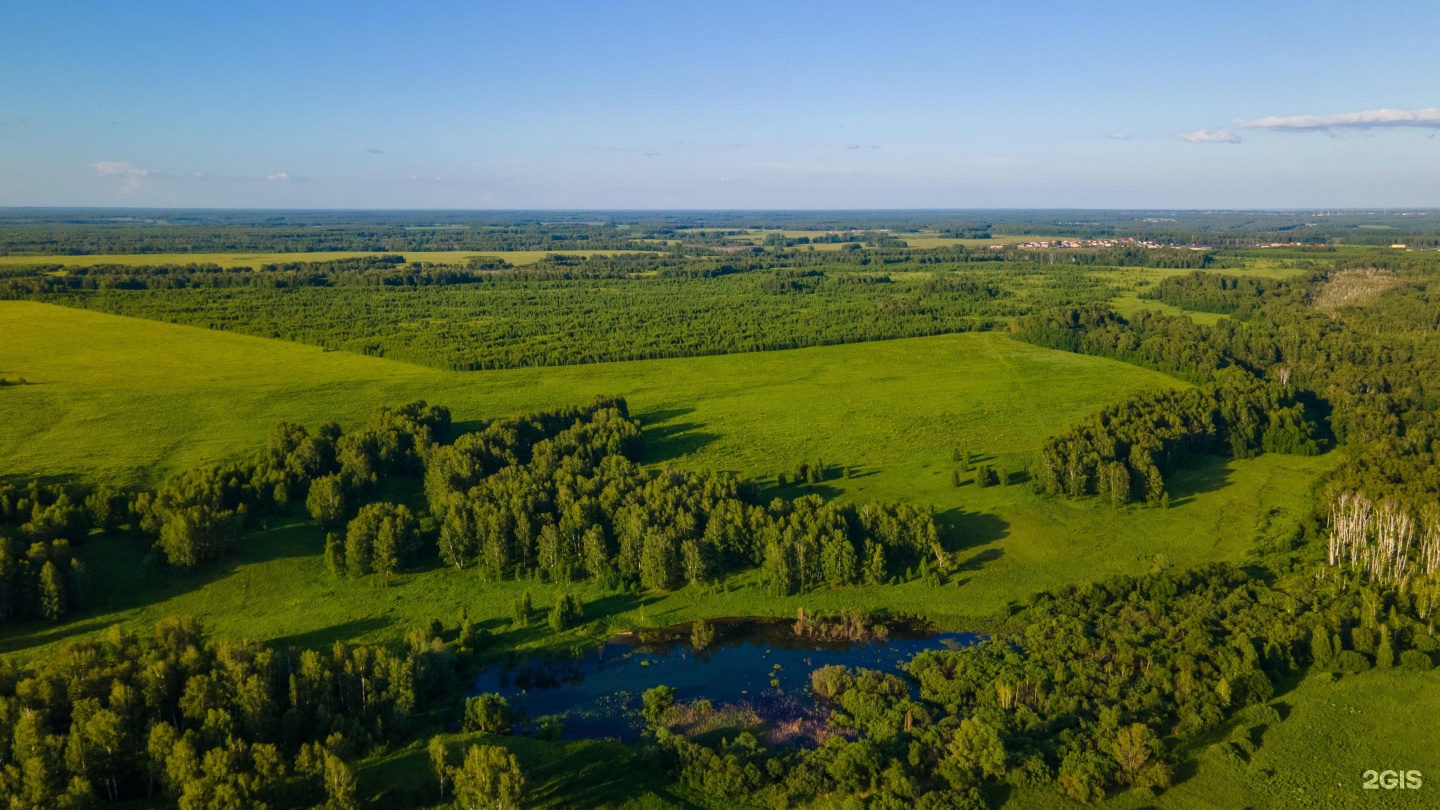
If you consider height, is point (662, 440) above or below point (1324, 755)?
above

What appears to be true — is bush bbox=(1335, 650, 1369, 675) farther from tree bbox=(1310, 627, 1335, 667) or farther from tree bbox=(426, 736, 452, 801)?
tree bbox=(426, 736, 452, 801)

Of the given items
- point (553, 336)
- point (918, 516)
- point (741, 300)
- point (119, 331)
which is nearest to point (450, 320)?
point (553, 336)

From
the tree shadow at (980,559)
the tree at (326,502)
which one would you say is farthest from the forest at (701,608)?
the tree shadow at (980,559)

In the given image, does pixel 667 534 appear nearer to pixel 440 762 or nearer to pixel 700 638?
pixel 700 638

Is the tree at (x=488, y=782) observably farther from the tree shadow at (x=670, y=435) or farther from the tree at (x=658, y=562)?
the tree shadow at (x=670, y=435)

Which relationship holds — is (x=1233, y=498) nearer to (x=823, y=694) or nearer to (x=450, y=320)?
(x=823, y=694)

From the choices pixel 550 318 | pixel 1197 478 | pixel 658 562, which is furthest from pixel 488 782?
pixel 550 318
